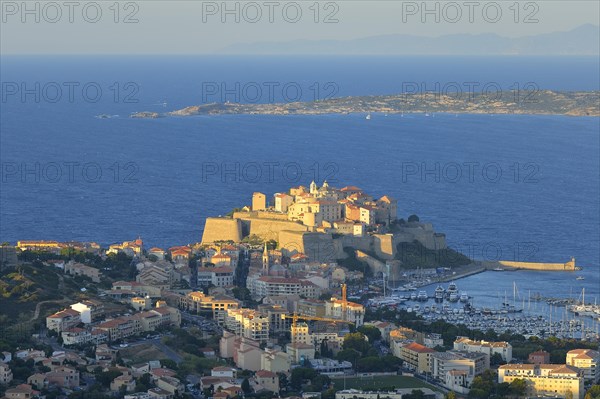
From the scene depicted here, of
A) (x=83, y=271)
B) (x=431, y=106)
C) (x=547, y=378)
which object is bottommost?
(x=547, y=378)

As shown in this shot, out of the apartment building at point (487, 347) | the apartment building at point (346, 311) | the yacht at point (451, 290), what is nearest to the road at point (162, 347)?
the apartment building at point (346, 311)

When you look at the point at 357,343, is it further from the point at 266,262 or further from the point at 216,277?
the point at 266,262

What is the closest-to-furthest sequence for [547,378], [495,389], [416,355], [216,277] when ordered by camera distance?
[495,389]
[547,378]
[416,355]
[216,277]

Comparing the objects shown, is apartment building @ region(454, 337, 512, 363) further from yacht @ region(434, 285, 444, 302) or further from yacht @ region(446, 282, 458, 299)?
yacht @ region(446, 282, 458, 299)

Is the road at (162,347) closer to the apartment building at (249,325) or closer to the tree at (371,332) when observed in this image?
the apartment building at (249,325)

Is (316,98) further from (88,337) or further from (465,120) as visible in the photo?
(88,337)

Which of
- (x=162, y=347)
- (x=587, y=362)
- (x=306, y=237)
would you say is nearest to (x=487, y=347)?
(x=587, y=362)

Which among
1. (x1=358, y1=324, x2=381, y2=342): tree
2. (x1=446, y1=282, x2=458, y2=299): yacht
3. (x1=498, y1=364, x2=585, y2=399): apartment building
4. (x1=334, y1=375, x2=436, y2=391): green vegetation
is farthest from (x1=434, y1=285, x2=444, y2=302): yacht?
(x1=498, y1=364, x2=585, y2=399): apartment building
